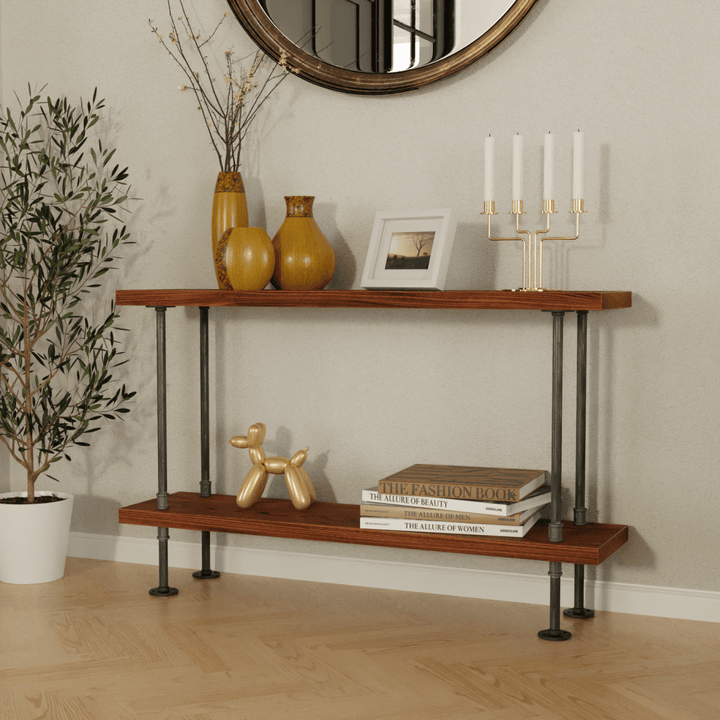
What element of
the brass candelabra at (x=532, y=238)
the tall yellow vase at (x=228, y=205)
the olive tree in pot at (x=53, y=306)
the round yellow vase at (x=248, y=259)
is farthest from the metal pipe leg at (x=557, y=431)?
the olive tree in pot at (x=53, y=306)

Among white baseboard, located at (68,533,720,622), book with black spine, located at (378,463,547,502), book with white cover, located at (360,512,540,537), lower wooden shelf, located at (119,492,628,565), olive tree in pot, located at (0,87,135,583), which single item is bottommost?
white baseboard, located at (68,533,720,622)

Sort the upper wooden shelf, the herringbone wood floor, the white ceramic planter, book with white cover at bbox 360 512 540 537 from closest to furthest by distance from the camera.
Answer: the herringbone wood floor
the upper wooden shelf
book with white cover at bbox 360 512 540 537
the white ceramic planter

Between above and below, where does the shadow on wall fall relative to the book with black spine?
below

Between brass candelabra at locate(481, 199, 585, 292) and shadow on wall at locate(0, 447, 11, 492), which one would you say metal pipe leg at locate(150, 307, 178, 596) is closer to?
shadow on wall at locate(0, 447, 11, 492)

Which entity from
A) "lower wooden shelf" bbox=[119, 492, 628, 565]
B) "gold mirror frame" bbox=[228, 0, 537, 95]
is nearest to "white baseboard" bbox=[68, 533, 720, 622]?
"lower wooden shelf" bbox=[119, 492, 628, 565]

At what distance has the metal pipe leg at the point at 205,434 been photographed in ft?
8.69

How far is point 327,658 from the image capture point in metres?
2.04

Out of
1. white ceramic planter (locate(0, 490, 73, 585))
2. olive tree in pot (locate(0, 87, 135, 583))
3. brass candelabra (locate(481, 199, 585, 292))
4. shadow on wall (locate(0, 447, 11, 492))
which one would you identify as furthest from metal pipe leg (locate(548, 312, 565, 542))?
shadow on wall (locate(0, 447, 11, 492))

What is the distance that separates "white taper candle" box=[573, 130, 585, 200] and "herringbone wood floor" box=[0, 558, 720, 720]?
3.53 ft

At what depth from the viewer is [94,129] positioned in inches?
112

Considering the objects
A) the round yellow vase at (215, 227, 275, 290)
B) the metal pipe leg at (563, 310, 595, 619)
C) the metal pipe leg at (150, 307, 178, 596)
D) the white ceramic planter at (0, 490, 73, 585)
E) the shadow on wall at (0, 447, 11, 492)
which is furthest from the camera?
the shadow on wall at (0, 447, 11, 492)

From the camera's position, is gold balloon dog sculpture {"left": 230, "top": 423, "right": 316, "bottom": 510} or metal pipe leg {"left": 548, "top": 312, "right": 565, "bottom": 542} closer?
metal pipe leg {"left": 548, "top": 312, "right": 565, "bottom": 542}

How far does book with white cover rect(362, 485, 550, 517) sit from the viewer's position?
215 centimetres

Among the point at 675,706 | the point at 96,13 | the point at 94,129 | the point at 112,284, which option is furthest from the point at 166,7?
the point at 675,706
